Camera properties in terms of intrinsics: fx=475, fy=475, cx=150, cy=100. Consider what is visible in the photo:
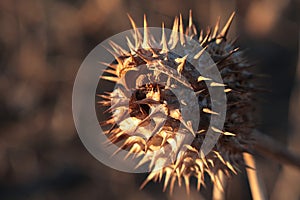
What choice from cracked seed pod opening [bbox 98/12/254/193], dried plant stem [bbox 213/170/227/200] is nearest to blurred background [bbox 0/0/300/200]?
dried plant stem [bbox 213/170/227/200]

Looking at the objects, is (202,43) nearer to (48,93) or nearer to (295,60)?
(48,93)

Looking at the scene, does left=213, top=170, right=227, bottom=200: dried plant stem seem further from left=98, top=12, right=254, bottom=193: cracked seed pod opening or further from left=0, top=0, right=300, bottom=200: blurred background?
left=0, top=0, right=300, bottom=200: blurred background

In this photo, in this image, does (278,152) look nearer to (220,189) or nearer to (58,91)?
(220,189)

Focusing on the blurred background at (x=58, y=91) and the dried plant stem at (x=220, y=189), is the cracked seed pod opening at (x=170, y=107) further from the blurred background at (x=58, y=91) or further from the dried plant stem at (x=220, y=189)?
the blurred background at (x=58, y=91)

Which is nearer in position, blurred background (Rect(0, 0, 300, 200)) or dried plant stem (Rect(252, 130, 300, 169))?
dried plant stem (Rect(252, 130, 300, 169))

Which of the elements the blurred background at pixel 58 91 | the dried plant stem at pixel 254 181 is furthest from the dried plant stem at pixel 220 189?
the blurred background at pixel 58 91

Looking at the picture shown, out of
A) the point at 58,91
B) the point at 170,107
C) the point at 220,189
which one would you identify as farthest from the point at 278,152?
the point at 58,91
